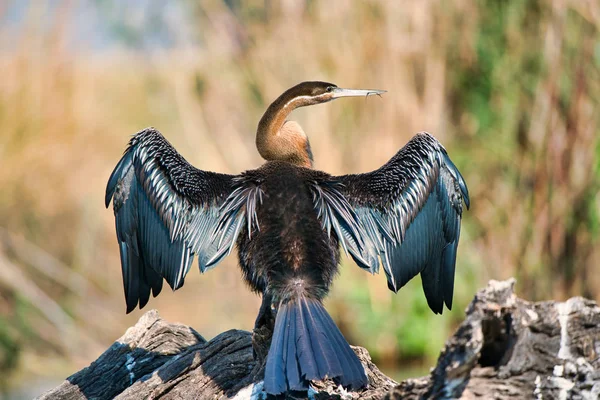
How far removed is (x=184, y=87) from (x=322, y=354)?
6439 mm

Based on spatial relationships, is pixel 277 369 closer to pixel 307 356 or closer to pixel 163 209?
pixel 307 356

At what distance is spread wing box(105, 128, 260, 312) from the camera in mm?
4309

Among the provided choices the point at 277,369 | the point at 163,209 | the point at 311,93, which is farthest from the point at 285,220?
the point at 311,93

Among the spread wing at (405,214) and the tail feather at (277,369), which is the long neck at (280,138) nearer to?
the spread wing at (405,214)

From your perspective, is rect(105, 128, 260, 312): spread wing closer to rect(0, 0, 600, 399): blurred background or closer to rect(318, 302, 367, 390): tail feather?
rect(318, 302, 367, 390): tail feather

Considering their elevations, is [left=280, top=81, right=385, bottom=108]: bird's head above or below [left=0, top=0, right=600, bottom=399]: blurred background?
below

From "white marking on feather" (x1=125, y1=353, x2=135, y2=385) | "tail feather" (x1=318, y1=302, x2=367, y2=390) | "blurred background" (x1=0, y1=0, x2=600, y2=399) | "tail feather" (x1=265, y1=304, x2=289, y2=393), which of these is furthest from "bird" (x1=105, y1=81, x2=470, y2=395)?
"blurred background" (x1=0, y1=0, x2=600, y2=399)

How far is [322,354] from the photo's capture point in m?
3.44

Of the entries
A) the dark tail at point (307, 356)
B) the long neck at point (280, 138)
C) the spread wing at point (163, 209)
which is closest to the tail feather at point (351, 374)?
the dark tail at point (307, 356)

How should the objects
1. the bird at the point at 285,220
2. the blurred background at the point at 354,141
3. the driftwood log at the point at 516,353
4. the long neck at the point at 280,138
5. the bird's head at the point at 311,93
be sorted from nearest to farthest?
the driftwood log at the point at 516,353
the bird at the point at 285,220
the long neck at the point at 280,138
the bird's head at the point at 311,93
the blurred background at the point at 354,141

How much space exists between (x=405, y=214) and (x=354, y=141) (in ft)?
13.0

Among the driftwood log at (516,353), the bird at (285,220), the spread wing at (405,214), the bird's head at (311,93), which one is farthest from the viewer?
the bird's head at (311,93)

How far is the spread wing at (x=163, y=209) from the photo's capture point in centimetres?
431

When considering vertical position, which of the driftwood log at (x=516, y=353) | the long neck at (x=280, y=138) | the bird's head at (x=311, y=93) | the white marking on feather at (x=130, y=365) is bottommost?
the driftwood log at (x=516, y=353)
